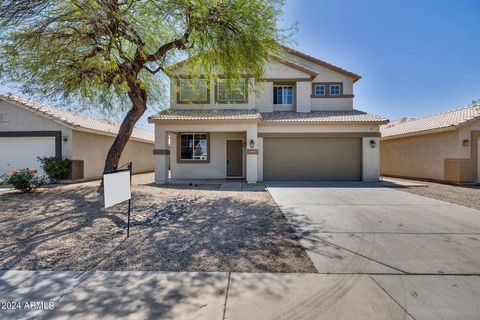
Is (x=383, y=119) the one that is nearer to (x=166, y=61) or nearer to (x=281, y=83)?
(x=281, y=83)

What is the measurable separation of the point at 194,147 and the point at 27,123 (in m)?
9.38

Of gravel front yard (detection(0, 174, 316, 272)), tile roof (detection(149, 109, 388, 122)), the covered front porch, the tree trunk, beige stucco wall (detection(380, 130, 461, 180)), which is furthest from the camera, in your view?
the covered front porch

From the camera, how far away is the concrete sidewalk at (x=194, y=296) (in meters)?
2.59

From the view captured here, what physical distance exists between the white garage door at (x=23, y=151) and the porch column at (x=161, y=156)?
591 cm

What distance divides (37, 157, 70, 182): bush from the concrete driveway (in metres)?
12.2

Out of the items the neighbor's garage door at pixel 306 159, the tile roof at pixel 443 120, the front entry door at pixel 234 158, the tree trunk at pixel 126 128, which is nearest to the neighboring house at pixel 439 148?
the tile roof at pixel 443 120

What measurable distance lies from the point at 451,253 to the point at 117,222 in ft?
23.4

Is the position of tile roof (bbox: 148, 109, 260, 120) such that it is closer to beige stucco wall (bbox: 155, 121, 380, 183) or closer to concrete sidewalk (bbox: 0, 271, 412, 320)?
beige stucco wall (bbox: 155, 121, 380, 183)

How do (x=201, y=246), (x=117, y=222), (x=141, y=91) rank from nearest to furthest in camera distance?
(x=201, y=246), (x=117, y=222), (x=141, y=91)

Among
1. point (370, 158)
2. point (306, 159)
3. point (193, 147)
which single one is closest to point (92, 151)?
point (193, 147)

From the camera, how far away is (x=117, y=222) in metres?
5.89

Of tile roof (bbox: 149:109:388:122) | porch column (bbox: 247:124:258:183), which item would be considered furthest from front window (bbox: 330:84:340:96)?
porch column (bbox: 247:124:258:183)

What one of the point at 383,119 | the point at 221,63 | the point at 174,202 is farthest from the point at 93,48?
the point at 383,119

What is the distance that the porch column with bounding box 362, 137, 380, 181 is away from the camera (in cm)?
1338
